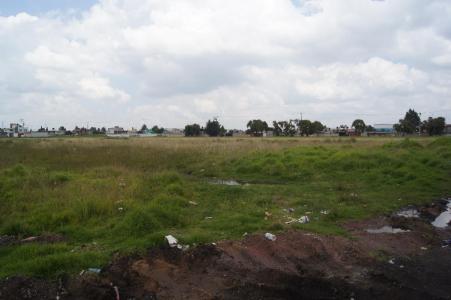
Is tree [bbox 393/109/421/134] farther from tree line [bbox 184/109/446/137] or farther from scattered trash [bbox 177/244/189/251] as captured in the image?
scattered trash [bbox 177/244/189/251]

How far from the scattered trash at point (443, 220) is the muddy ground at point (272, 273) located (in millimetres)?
2430

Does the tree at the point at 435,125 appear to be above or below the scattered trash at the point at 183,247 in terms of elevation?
above

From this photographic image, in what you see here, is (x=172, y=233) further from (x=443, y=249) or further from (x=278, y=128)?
(x=278, y=128)

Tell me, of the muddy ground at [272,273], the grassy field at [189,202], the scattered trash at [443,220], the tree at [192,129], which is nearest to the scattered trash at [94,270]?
the muddy ground at [272,273]

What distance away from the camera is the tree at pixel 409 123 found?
323 ft

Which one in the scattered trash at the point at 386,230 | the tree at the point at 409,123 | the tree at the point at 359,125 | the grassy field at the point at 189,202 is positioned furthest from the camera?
the tree at the point at 359,125

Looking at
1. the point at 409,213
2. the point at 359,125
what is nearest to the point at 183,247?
the point at 409,213

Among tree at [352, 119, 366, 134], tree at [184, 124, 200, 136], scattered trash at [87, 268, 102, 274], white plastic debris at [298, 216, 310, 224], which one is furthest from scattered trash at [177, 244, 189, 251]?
tree at [184, 124, 200, 136]

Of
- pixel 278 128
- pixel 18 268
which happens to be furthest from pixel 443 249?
pixel 278 128

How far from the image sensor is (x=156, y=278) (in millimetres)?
6273

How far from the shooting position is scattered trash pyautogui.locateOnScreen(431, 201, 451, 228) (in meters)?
10.7

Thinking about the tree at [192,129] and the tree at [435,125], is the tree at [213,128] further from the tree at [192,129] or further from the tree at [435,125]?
the tree at [435,125]

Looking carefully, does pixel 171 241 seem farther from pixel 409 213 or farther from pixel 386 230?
pixel 409 213

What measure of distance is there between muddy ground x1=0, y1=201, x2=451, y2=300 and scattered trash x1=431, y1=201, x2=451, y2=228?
2.43m
